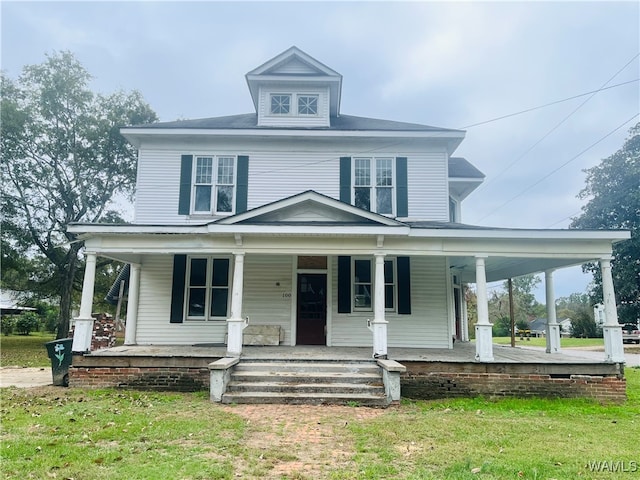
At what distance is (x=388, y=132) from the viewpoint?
1130 centimetres

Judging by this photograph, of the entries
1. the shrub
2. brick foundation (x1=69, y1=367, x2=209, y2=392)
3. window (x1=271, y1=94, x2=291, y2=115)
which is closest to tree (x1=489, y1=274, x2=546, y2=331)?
window (x1=271, y1=94, x2=291, y2=115)

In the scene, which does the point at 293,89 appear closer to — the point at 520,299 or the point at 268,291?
the point at 268,291

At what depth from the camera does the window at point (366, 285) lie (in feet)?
35.6

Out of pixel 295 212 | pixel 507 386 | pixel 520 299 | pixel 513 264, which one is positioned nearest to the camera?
pixel 507 386

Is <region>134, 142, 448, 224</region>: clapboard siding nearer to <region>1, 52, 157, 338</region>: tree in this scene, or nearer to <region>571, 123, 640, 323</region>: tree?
<region>1, 52, 157, 338</region>: tree

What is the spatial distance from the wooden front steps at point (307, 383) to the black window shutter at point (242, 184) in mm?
4440

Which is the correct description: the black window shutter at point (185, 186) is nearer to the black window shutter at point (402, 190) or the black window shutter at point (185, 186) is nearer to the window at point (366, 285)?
the window at point (366, 285)

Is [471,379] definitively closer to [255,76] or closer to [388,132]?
[388,132]

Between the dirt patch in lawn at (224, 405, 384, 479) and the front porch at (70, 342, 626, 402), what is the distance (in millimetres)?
1640

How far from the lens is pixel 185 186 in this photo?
444 inches

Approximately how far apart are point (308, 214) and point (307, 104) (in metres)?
4.55

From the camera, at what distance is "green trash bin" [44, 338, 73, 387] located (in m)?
8.86

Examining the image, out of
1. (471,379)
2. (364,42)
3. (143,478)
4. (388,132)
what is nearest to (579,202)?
(364,42)

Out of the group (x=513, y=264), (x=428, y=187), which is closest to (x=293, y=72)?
(x=428, y=187)
